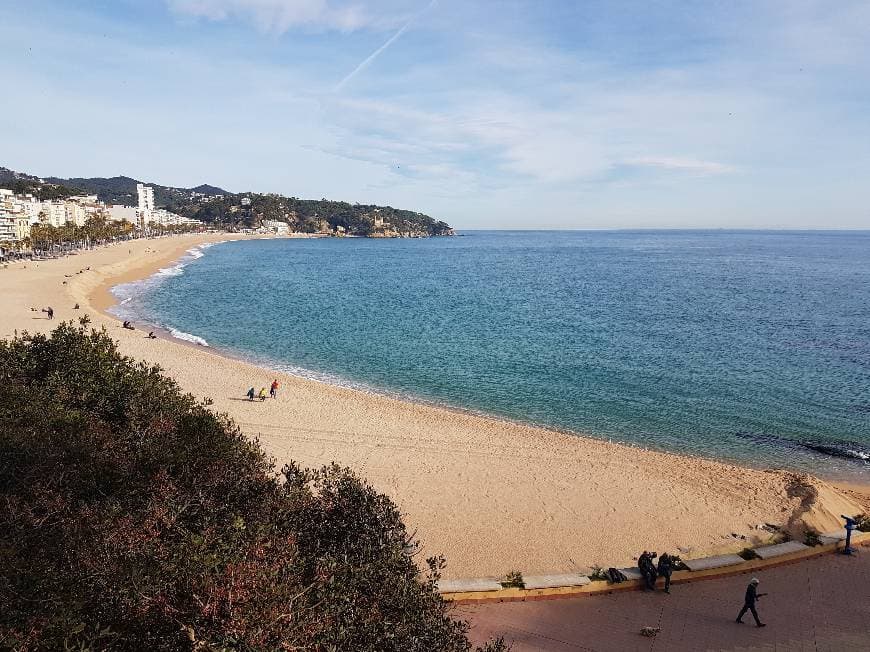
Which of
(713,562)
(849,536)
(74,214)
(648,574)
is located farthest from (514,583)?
(74,214)

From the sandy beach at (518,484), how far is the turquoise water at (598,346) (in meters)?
3.03

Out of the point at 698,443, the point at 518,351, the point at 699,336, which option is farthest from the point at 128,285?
the point at 698,443

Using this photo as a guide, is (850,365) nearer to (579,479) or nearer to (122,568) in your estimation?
(579,479)

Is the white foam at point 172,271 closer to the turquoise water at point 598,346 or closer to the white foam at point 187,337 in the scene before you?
the turquoise water at point 598,346

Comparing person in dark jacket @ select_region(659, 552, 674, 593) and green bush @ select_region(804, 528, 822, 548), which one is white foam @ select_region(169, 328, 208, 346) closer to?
person in dark jacket @ select_region(659, 552, 674, 593)

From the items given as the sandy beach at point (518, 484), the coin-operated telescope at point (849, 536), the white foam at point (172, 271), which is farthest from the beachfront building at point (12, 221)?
the coin-operated telescope at point (849, 536)

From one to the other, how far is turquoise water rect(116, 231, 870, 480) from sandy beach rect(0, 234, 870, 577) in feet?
9.94

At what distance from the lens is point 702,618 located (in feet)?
36.9

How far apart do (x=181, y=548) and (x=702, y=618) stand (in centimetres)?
987

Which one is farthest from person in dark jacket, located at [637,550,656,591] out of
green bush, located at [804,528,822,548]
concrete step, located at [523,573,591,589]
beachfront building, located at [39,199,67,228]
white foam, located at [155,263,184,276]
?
beachfront building, located at [39,199,67,228]

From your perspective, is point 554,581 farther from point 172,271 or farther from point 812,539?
point 172,271

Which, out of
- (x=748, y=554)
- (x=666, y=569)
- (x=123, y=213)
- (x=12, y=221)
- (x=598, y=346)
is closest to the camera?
(x=666, y=569)

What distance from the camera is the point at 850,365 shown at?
3622 centimetres

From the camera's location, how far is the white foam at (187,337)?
41406 mm
